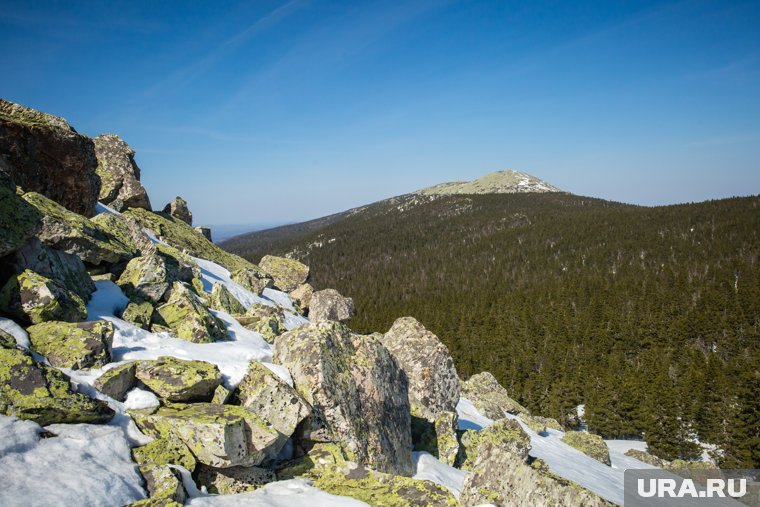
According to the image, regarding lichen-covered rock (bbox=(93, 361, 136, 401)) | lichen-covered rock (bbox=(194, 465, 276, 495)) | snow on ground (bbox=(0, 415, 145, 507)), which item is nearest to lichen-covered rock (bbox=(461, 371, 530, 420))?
lichen-covered rock (bbox=(194, 465, 276, 495))

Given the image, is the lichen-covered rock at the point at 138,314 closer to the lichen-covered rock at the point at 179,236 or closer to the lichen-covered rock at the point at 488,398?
the lichen-covered rock at the point at 179,236

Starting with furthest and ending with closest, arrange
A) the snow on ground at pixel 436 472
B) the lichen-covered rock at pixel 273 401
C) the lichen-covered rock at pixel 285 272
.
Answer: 1. the lichen-covered rock at pixel 285 272
2. the snow on ground at pixel 436 472
3. the lichen-covered rock at pixel 273 401

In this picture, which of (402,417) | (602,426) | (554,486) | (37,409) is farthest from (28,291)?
(602,426)

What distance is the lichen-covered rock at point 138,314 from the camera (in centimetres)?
1412

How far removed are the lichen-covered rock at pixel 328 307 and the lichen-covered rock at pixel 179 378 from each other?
79.9ft

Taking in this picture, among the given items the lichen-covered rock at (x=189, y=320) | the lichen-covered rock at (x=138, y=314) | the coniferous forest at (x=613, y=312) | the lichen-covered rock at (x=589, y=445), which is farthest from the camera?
the coniferous forest at (x=613, y=312)

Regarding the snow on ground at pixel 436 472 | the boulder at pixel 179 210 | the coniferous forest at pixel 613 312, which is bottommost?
the coniferous forest at pixel 613 312

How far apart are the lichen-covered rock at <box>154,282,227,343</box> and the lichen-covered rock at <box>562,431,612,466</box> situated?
2908 centimetres

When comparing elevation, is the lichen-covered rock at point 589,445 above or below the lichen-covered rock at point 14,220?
below

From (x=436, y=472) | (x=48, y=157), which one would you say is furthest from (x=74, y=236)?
(x=436, y=472)

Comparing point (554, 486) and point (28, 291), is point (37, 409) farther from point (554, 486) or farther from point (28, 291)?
point (554, 486)

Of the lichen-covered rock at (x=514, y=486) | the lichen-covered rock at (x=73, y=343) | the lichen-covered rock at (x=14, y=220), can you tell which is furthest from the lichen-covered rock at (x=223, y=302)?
the lichen-covered rock at (x=514, y=486)

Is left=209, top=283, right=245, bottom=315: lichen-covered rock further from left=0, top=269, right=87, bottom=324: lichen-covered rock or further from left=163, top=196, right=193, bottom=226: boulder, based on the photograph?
left=163, top=196, right=193, bottom=226: boulder

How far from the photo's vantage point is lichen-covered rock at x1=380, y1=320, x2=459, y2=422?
20344 millimetres
